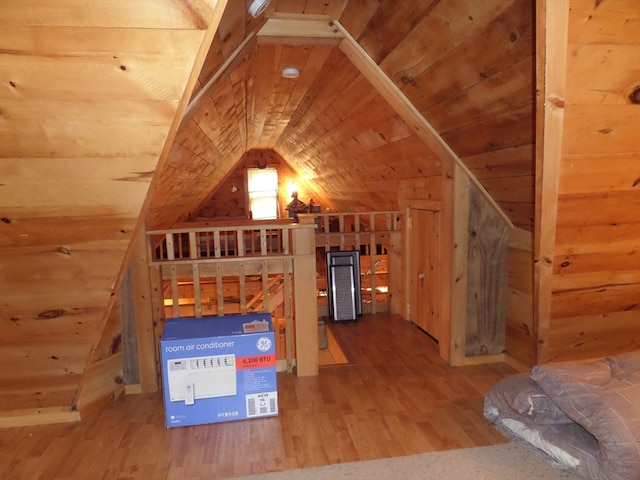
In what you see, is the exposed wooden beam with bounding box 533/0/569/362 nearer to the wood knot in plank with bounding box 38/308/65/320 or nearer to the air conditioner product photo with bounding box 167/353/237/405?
the air conditioner product photo with bounding box 167/353/237/405

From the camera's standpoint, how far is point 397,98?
242 cm

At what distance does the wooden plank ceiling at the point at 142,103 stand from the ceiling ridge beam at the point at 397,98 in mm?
32

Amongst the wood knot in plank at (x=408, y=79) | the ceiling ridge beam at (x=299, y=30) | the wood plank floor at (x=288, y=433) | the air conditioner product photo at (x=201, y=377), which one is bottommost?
the wood plank floor at (x=288, y=433)

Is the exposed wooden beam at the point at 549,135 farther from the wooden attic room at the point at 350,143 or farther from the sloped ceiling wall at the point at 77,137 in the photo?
the sloped ceiling wall at the point at 77,137

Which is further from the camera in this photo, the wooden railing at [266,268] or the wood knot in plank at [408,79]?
the wooden railing at [266,268]

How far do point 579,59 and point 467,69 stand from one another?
0.48m

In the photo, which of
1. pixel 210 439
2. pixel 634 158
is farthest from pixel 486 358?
pixel 210 439

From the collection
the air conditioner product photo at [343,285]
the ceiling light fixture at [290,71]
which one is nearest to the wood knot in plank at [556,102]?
the ceiling light fixture at [290,71]

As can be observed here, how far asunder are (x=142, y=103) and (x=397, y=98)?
1.59m

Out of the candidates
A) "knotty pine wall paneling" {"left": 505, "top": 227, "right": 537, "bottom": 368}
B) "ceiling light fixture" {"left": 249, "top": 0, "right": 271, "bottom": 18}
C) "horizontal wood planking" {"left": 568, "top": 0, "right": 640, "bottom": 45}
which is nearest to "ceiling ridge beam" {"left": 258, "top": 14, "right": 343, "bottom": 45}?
"ceiling light fixture" {"left": 249, "top": 0, "right": 271, "bottom": 18}

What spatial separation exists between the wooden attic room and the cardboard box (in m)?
0.43

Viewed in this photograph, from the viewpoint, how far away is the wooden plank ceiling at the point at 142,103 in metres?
1.14

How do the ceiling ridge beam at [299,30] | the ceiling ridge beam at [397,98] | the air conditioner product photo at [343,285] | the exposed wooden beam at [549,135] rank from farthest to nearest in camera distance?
the air conditioner product photo at [343,285] < the ceiling ridge beam at [397,98] < the ceiling ridge beam at [299,30] < the exposed wooden beam at [549,135]

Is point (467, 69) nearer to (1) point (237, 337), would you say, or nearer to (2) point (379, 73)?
(2) point (379, 73)
